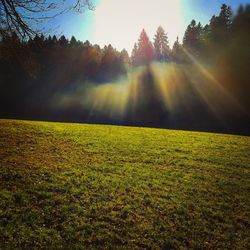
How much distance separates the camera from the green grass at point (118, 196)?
22.7 ft

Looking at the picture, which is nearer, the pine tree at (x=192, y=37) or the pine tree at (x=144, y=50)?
the pine tree at (x=192, y=37)

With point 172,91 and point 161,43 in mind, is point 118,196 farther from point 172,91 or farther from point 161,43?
point 161,43

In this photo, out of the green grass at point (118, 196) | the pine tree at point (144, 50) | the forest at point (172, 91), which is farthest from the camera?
the pine tree at point (144, 50)

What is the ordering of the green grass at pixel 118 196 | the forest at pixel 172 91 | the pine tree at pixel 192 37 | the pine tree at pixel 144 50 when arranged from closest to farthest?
the green grass at pixel 118 196, the forest at pixel 172 91, the pine tree at pixel 192 37, the pine tree at pixel 144 50

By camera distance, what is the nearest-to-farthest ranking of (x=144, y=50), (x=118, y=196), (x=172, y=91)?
(x=118, y=196) < (x=172, y=91) < (x=144, y=50)

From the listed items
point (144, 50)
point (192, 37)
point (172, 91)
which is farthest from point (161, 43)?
point (172, 91)

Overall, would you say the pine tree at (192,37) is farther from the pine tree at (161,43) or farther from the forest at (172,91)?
the pine tree at (161,43)

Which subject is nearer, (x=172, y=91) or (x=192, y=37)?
(x=172, y=91)

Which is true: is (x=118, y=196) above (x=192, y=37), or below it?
below

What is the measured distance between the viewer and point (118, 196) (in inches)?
358

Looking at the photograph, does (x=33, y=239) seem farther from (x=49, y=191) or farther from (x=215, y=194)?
(x=215, y=194)

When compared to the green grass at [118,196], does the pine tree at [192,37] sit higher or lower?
higher

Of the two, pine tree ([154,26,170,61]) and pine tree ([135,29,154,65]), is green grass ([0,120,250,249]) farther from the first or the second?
pine tree ([154,26,170,61])

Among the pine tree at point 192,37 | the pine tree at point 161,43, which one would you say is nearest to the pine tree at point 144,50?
the pine tree at point 161,43
